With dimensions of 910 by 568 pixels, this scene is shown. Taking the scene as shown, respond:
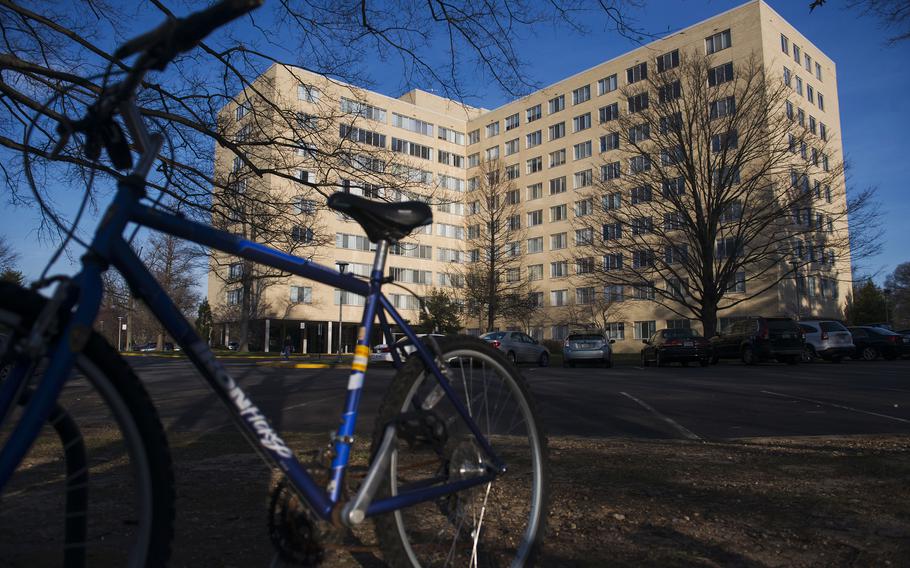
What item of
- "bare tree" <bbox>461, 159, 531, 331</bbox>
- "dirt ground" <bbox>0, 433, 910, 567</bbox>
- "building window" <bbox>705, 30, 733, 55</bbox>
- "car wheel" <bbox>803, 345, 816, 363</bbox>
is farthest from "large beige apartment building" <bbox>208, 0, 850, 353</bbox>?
"dirt ground" <bbox>0, 433, 910, 567</bbox>

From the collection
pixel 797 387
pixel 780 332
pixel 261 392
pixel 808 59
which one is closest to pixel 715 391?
pixel 797 387

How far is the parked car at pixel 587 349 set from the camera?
80.7 feet

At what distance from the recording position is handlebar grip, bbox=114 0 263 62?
1.50m

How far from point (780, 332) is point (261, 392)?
796 inches

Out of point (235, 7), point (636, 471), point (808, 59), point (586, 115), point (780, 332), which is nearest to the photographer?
point (235, 7)

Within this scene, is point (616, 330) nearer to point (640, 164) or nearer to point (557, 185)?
point (557, 185)

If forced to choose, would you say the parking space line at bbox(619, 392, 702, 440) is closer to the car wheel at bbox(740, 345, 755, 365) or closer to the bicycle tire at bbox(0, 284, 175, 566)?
the bicycle tire at bbox(0, 284, 175, 566)

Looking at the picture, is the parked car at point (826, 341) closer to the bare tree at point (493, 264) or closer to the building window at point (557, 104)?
the bare tree at point (493, 264)

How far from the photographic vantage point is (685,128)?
86.7ft

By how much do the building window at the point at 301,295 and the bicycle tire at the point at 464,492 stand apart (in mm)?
52703

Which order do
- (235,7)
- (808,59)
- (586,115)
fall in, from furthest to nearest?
(586,115)
(808,59)
(235,7)

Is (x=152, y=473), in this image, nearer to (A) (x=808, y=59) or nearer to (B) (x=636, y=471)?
(B) (x=636, y=471)

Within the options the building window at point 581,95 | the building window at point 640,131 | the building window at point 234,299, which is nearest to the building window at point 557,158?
the building window at point 581,95

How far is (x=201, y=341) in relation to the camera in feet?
5.84
